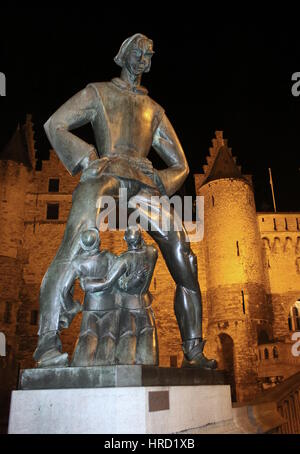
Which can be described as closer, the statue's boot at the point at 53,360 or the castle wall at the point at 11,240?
the statue's boot at the point at 53,360

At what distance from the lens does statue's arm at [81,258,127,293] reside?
2.32 metres

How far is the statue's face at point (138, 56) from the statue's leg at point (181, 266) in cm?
100

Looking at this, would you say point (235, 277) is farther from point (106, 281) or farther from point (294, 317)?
point (106, 281)

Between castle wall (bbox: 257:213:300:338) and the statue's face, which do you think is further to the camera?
castle wall (bbox: 257:213:300:338)

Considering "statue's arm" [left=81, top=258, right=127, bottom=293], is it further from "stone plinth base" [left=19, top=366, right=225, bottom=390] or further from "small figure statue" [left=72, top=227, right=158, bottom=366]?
"stone plinth base" [left=19, top=366, right=225, bottom=390]

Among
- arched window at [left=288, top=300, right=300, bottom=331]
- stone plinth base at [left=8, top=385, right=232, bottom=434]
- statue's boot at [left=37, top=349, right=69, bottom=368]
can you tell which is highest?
arched window at [left=288, top=300, right=300, bottom=331]

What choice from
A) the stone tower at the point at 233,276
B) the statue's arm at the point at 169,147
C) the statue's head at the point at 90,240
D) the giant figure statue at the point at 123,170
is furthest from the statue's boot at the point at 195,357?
the stone tower at the point at 233,276

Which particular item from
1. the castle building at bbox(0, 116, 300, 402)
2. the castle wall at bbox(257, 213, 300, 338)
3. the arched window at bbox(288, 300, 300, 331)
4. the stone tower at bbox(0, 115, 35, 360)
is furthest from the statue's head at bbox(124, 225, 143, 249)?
the arched window at bbox(288, 300, 300, 331)

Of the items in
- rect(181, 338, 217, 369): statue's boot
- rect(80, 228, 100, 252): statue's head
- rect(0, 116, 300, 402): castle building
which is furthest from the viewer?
rect(0, 116, 300, 402): castle building

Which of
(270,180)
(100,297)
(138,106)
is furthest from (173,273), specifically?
(270,180)

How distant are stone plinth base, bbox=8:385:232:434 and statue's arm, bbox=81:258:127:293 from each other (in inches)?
24.3

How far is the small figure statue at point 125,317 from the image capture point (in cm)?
225

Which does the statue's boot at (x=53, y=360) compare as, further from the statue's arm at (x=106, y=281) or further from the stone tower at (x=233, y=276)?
the stone tower at (x=233, y=276)

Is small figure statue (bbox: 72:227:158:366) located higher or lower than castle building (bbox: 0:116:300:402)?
lower
